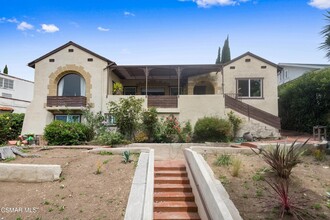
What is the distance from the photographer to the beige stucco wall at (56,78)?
1803 cm

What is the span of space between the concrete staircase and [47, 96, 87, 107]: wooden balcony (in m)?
11.0

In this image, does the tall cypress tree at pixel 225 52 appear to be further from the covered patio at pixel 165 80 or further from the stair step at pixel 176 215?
the stair step at pixel 176 215

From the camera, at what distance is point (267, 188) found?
6.04 metres

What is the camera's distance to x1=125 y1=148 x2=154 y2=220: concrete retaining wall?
479 cm

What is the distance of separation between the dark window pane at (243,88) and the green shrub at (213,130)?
15.5ft

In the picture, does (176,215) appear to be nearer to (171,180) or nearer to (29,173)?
(171,180)

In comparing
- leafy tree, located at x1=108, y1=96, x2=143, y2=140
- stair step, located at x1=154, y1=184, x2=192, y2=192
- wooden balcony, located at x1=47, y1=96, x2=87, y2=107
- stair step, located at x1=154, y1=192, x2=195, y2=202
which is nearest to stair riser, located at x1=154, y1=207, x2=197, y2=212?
stair step, located at x1=154, y1=192, x2=195, y2=202

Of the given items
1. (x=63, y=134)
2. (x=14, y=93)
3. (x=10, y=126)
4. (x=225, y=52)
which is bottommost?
(x=63, y=134)

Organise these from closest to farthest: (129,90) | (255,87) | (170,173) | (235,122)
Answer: (170,173), (235,122), (255,87), (129,90)

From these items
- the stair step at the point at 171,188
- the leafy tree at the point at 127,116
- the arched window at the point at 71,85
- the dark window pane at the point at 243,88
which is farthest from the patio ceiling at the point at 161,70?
the stair step at the point at 171,188

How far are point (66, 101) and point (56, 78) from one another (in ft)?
8.12

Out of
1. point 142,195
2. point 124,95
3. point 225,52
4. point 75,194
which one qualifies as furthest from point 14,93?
point 142,195

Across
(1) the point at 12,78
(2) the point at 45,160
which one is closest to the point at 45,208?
(2) the point at 45,160

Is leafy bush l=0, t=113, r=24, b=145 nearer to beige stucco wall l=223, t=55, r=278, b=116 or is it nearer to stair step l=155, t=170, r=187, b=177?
stair step l=155, t=170, r=187, b=177
